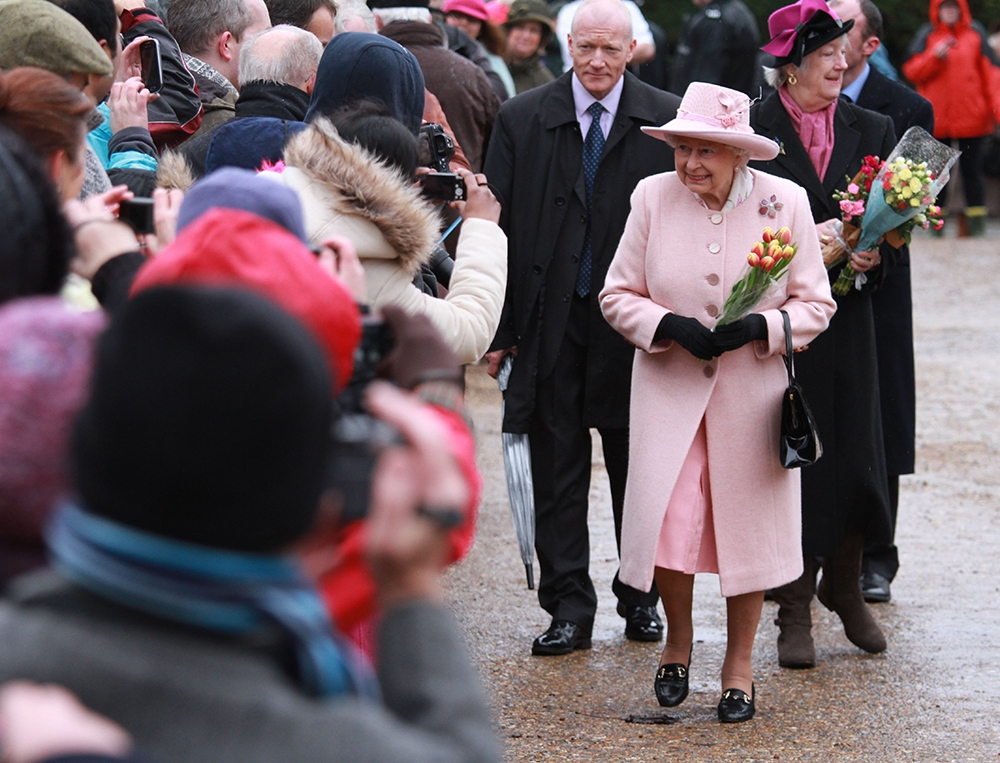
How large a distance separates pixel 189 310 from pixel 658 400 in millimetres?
3301

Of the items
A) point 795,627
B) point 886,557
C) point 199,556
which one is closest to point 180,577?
point 199,556

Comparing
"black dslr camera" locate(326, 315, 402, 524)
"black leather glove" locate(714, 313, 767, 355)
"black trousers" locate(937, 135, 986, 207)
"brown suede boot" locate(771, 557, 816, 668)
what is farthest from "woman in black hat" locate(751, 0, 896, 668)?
"black trousers" locate(937, 135, 986, 207)

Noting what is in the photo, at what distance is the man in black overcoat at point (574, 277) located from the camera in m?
5.34

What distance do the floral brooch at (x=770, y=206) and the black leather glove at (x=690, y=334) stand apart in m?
0.43

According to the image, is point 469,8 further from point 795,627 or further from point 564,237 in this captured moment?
point 795,627

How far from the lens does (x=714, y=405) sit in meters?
4.54

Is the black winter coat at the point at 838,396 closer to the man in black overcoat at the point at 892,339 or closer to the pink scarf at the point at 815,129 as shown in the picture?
the pink scarf at the point at 815,129

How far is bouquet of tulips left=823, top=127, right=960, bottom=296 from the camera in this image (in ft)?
16.4

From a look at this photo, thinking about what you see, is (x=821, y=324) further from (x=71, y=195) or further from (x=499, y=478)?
(x=499, y=478)

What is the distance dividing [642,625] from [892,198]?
175 centimetres

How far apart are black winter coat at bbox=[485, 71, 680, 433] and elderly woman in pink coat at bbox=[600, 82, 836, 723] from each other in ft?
2.38

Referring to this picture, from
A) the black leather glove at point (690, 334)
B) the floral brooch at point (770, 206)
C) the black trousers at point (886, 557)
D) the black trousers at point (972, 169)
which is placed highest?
the floral brooch at point (770, 206)

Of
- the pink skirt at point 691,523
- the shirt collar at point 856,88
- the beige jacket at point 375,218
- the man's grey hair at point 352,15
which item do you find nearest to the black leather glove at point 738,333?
the pink skirt at point 691,523

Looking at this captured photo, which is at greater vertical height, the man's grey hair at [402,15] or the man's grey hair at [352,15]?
the man's grey hair at [352,15]
